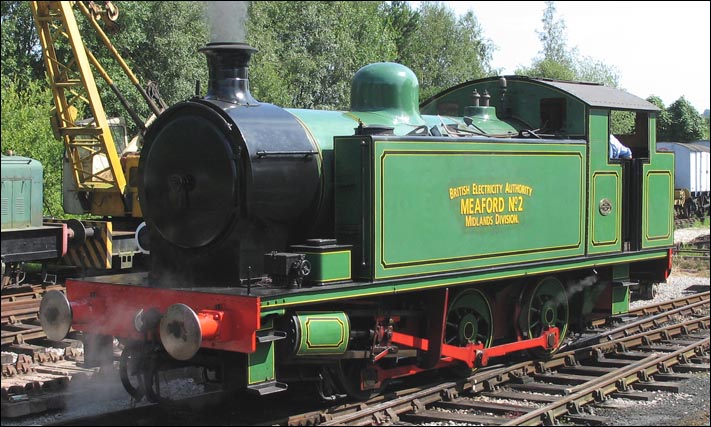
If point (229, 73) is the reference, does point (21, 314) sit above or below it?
below

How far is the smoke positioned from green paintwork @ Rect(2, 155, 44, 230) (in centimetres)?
595

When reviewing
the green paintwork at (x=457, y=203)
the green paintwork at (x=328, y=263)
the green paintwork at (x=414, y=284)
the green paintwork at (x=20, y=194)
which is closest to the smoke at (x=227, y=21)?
the green paintwork at (x=457, y=203)

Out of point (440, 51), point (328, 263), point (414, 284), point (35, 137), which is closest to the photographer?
point (328, 263)

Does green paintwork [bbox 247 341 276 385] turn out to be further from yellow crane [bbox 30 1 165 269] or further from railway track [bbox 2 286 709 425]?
yellow crane [bbox 30 1 165 269]

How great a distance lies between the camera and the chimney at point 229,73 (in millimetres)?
6914

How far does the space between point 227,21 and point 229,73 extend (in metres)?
0.50

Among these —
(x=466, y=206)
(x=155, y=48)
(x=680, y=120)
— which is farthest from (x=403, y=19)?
(x=466, y=206)

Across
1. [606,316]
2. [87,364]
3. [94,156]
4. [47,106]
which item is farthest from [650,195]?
[47,106]

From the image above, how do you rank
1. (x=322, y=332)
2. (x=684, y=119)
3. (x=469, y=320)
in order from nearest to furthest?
1. (x=322, y=332)
2. (x=469, y=320)
3. (x=684, y=119)

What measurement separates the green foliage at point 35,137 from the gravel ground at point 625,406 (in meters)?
10.7

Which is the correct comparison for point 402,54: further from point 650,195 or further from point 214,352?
point 214,352

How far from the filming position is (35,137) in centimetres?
1888

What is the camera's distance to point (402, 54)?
3981cm

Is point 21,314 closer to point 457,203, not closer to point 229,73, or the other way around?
point 229,73
